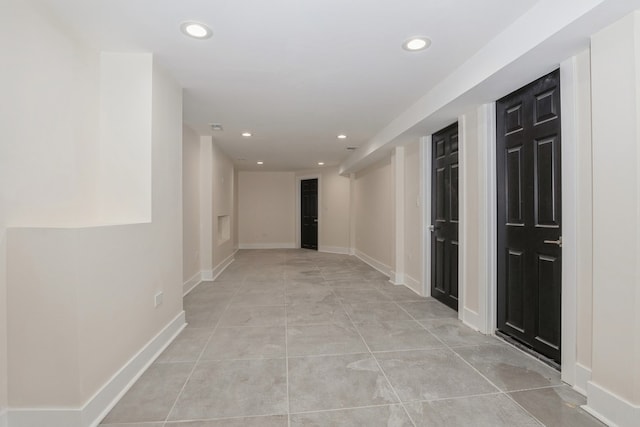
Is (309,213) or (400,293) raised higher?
(309,213)

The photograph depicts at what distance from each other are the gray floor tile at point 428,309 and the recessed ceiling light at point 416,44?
2.58 meters

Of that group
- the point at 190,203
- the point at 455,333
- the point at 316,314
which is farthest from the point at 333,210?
the point at 455,333

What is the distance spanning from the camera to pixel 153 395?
1.83m

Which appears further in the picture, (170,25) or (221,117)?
(221,117)

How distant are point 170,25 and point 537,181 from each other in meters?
2.83

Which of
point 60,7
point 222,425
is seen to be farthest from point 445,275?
point 60,7

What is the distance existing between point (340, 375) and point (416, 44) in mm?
2416

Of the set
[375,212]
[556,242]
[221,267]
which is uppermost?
[375,212]

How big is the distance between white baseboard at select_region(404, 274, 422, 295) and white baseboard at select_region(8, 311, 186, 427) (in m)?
3.35

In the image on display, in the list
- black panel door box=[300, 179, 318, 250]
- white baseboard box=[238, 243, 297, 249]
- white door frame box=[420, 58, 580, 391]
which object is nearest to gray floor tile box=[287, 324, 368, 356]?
white door frame box=[420, 58, 580, 391]

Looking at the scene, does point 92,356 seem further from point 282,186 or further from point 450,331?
point 282,186

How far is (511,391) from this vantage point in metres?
1.87

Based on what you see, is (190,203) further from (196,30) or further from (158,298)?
(196,30)

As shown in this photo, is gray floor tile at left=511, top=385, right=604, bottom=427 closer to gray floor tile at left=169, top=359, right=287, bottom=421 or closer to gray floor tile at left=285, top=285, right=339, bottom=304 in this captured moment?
gray floor tile at left=169, top=359, right=287, bottom=421
